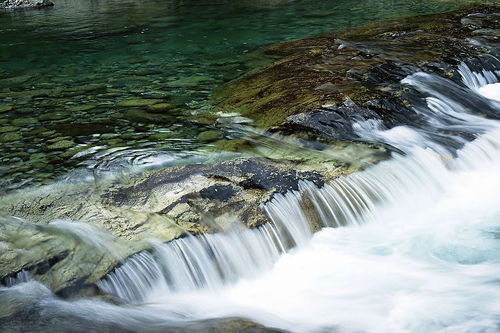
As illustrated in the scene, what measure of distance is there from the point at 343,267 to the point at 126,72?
25.2 ft

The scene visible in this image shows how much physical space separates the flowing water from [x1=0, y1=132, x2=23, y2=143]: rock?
9.66 feet

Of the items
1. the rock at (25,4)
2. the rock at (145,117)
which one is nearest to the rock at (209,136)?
the rock at (145,117)

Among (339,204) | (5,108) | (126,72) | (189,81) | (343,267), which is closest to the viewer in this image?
(343,267)

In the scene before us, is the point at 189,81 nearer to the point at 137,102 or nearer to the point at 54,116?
the point at 137,102

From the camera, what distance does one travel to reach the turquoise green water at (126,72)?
6844 mm

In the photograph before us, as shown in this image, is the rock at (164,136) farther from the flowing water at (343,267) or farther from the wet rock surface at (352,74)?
the flowing water at (343,267)

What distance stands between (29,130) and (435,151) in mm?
5664

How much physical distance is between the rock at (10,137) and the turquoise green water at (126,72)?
0.02m

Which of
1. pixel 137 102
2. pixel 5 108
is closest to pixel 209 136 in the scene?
pixel 137 102

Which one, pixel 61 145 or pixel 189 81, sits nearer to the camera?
pixel 61 145

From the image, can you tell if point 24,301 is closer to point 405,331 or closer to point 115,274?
point 115,274

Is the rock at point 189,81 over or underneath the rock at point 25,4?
over

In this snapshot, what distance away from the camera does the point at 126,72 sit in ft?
37.4

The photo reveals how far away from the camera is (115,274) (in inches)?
179
